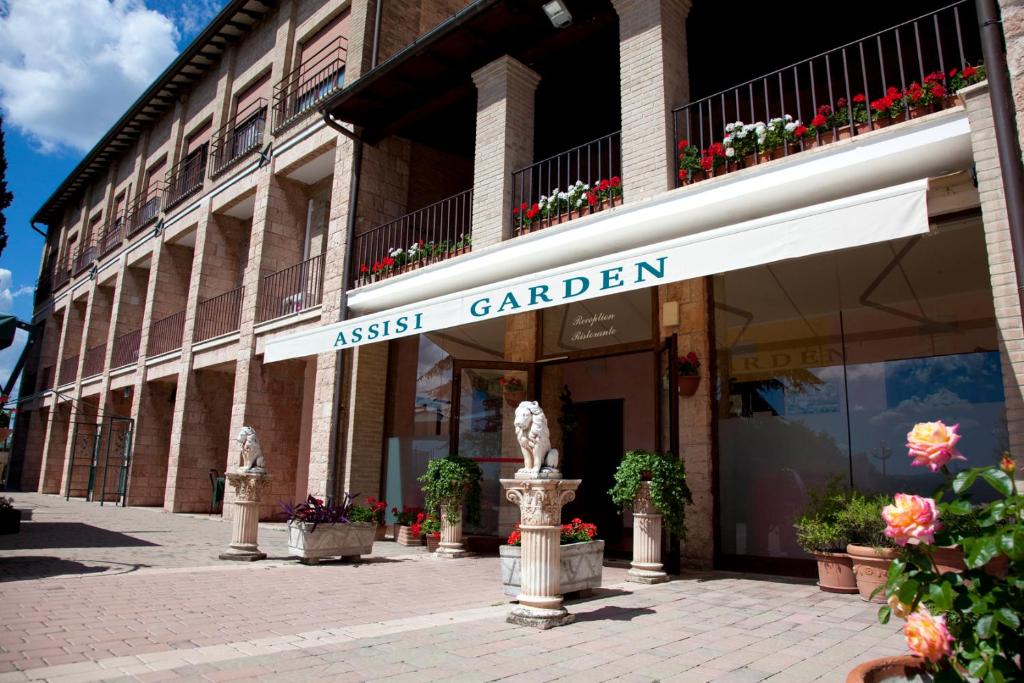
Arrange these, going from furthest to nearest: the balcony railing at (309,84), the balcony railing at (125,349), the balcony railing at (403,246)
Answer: the balcony railing at (125,349)
the balcony railing at (309,84)
the balcony railing at (403,246)

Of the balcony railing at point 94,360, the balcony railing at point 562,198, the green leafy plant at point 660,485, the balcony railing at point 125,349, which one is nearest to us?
the green leafy plant at point 660,485

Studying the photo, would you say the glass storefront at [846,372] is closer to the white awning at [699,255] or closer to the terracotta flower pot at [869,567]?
the terracotta flower pot at [869,567]

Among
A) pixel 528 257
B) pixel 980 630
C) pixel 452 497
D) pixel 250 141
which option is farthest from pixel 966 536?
pixel 250 141

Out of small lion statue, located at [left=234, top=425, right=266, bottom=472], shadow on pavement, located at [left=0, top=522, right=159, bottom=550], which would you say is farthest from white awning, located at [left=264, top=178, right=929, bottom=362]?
shadow on pavement, located at [left=0, top=522, right=159, bottom=550]

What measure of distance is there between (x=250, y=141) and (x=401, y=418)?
9.06 meters

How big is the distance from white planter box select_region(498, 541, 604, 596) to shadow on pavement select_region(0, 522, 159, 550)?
6.24 meters

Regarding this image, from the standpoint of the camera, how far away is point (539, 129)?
12.1 metres

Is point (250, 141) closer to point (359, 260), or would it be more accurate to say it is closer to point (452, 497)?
point (359, 260)

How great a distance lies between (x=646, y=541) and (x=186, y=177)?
17.7m

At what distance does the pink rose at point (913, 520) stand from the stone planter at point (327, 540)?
7112 mm

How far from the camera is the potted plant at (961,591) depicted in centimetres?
195

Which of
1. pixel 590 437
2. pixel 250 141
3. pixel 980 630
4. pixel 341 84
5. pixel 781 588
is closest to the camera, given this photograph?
pixel 980 630

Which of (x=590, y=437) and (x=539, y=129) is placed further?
(x=539, y=129)

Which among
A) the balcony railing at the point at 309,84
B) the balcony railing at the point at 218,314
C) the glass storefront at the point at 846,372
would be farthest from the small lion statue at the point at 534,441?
the balcony railing at the point at 218,314
